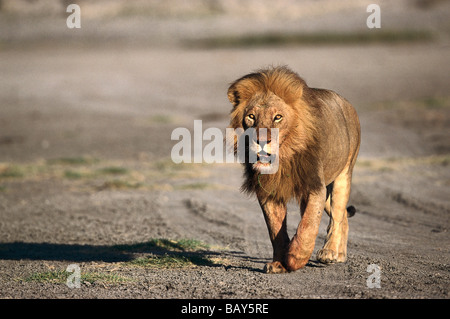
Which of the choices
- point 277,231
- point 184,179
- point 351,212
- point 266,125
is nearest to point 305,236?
point 277,231

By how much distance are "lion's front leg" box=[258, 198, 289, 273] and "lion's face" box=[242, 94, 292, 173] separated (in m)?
0.37

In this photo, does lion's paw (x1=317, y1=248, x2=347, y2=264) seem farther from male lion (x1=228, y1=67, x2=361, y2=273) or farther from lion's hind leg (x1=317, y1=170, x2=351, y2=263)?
male lion (x1=228, y1=67, x2=361, y2=273)

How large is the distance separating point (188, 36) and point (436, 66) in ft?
39.9

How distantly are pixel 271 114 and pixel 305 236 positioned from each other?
→ 97 cm

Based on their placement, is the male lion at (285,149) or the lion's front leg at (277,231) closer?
the male lion at (285,149)

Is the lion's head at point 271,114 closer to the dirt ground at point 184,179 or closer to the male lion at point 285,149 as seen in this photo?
the male lion at point 285,149

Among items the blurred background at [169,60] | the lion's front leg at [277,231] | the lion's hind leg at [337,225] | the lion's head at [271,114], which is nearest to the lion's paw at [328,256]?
the lion's hind leg at [337,225]

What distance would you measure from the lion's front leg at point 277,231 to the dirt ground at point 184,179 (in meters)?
0.16

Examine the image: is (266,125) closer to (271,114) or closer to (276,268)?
(271,114)

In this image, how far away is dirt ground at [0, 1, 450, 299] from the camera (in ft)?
21.5

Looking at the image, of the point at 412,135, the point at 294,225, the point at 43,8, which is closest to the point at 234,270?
the point at 294,225

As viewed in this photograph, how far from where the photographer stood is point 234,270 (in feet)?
22.4

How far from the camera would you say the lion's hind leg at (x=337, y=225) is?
6953 millimetres

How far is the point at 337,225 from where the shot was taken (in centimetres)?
714
